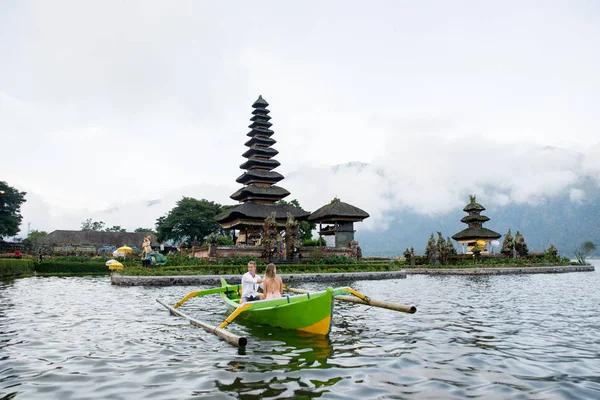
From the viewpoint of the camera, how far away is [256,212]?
45.8 metres

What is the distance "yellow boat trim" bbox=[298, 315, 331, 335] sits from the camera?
973cm

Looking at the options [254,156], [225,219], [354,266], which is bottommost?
[354,266]

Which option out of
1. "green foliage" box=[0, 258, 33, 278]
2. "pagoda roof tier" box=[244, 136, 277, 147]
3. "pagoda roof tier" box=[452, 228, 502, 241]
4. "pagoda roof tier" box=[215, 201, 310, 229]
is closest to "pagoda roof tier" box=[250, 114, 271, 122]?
"pagoda roof tier" box=[244, 136, 277, 147]

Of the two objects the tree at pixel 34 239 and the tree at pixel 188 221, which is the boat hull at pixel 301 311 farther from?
the tree at pixel 34 239

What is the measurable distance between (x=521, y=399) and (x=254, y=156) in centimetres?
4892

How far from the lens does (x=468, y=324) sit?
457 inches

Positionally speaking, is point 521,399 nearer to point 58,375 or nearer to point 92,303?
point 58,375

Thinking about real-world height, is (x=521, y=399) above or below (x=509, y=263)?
below

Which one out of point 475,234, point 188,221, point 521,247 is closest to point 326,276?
point 521,247

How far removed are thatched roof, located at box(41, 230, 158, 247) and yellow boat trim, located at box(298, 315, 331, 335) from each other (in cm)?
7224

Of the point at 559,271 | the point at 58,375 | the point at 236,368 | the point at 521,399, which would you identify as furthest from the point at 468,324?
the point at 559,271

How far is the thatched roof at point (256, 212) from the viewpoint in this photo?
45.1 meters

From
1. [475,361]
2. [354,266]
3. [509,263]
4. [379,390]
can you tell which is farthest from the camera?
[509,263]

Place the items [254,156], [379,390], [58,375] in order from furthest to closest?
[254,156] → [58,375] → [379,390]
